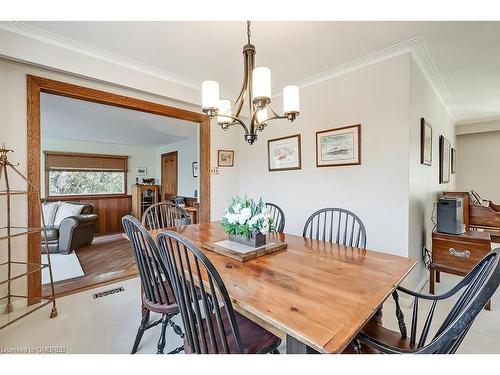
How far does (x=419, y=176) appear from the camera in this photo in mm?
2355

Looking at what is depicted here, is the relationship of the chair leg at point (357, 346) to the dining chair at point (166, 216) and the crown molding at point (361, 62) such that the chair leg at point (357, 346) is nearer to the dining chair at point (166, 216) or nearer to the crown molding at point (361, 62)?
the dining chair at point (166, 216)

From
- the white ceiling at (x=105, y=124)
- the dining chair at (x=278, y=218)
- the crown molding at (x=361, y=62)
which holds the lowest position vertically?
the dining chair at (x=278, y=218)

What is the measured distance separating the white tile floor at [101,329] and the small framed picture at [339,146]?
1.45 metres

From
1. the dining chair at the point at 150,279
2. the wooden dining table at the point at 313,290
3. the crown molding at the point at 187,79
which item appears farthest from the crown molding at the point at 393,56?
the dining chair at the point at 150,279

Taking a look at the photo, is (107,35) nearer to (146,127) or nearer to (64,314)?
(64,314)

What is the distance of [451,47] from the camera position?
7.06 feet

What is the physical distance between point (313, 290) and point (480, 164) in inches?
233

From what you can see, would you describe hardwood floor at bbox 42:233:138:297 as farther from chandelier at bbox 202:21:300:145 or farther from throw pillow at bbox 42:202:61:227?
chandelier at bbox 202:21:300:145

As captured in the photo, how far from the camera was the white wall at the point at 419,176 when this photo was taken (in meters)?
2.17

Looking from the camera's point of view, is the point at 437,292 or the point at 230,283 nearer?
the point at 230,283

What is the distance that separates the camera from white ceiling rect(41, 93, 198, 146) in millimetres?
3443

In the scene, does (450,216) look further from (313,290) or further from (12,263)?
(12,263)

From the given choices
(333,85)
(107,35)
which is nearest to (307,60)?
(333,85)

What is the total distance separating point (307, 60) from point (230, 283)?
2.26 meters
